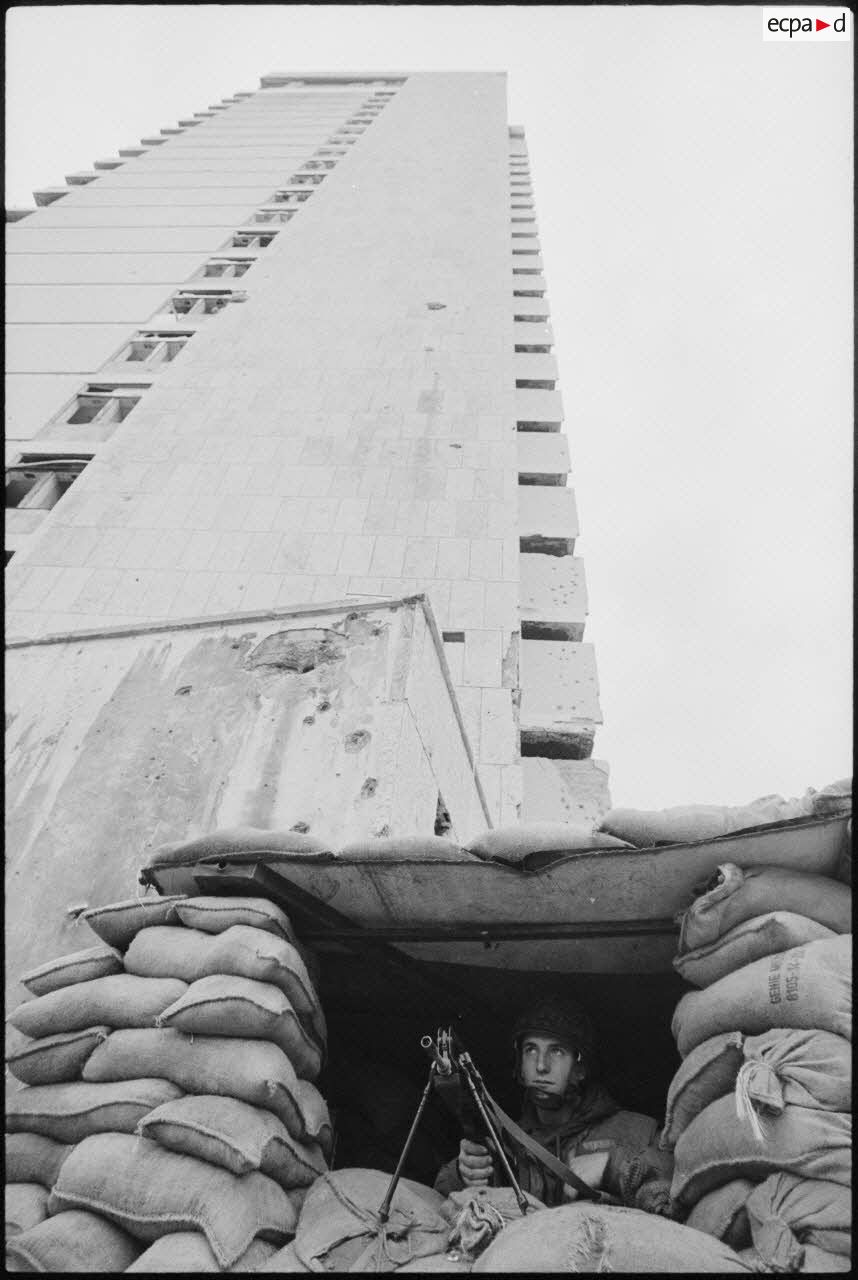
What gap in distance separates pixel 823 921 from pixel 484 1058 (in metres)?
1.64

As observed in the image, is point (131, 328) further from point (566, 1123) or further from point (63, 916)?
point (566, 1123)

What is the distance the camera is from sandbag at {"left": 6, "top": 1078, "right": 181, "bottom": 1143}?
2.22m

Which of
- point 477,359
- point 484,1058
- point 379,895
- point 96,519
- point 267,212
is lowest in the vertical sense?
point 484,1058

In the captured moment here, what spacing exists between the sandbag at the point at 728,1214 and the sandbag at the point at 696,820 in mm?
795

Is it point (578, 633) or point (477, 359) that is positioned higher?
point (477, 359)

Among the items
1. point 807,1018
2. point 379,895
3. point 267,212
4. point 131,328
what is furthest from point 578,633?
point 267,212

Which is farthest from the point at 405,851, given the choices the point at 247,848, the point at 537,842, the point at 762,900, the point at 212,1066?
the point at 762,900

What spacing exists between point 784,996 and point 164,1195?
56.7 inches

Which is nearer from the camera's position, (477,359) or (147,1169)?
(147,1169)

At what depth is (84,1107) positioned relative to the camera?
2.26 m

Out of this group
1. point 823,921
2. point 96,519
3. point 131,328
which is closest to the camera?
point 823,921

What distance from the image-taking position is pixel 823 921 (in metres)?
2.27

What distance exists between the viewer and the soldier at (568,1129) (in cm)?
262

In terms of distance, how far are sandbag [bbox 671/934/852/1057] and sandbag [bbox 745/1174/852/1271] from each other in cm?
33
